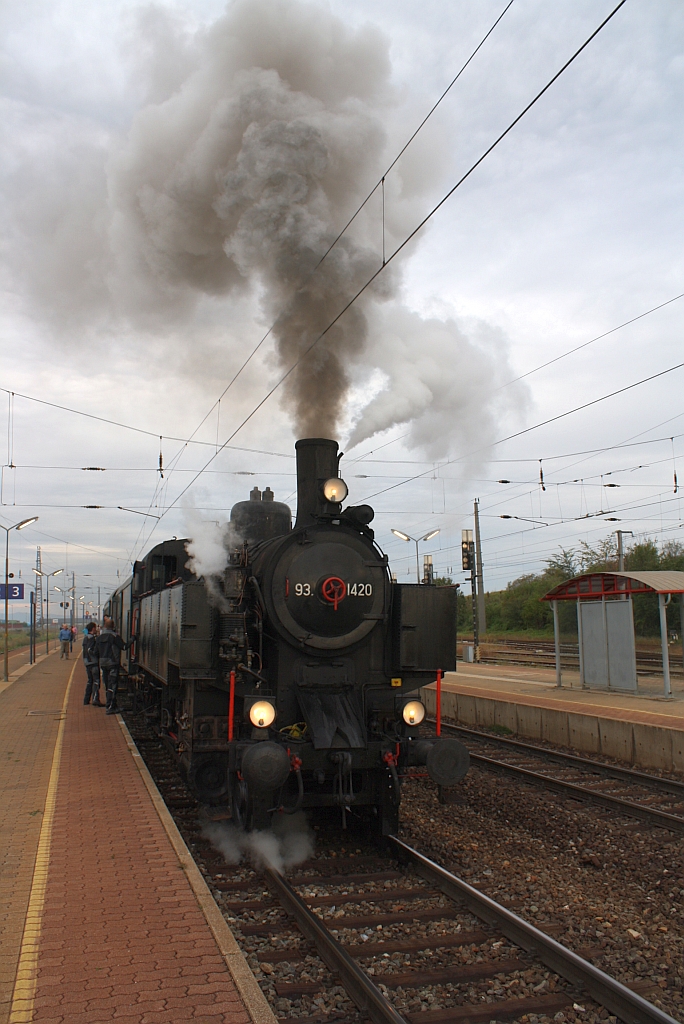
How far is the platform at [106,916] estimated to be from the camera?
3.29 meters

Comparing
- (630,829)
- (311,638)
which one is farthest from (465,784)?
(311,638)

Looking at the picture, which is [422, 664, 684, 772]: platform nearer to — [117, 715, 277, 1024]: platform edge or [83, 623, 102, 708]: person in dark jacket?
[117, 715, 277, 1024]: platform edge

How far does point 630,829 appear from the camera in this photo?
6797 mm

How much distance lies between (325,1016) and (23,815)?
393 cm

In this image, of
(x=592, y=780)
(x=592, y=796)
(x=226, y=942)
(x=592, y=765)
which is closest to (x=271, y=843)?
(x=226, y=942)

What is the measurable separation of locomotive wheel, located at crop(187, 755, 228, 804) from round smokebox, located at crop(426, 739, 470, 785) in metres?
1.79

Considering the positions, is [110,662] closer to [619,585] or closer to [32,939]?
[619,585]

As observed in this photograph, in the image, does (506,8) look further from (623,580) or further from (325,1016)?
(623,580)

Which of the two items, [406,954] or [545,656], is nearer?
[406,954]

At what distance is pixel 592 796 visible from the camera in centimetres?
775

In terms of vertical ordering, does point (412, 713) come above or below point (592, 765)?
above

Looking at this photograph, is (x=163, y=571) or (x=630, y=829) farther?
(x=163, y=571)

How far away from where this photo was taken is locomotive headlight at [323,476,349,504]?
252 inches

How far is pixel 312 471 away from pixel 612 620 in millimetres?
9208
